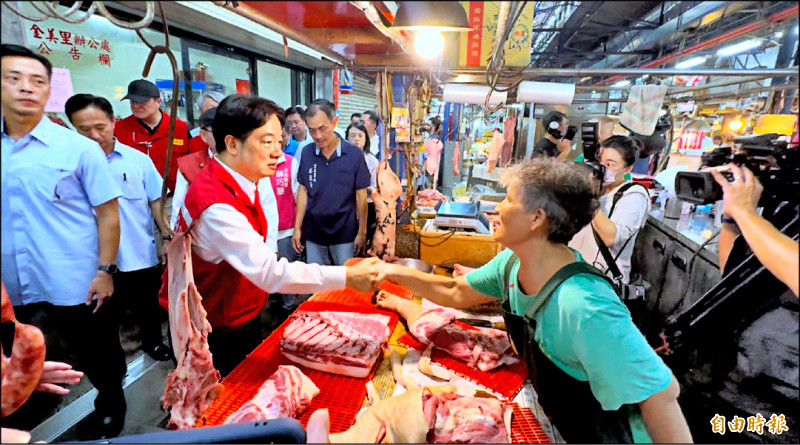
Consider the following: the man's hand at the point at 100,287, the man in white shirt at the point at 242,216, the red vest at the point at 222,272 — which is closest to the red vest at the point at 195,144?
the red vest at the point at 222,272

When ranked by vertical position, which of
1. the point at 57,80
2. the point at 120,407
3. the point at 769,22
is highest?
the point at 769,22

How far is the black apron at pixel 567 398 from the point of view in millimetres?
1608

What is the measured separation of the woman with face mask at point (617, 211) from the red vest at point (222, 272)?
8.88 feet

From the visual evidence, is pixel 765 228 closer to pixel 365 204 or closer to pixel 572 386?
pixel 572 386

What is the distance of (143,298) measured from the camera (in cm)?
319

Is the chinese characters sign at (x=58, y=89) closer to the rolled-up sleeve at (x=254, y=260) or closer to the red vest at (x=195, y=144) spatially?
the rolled-up sleeve at (x=254, y=260)

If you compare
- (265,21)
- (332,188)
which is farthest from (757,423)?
(332,188)

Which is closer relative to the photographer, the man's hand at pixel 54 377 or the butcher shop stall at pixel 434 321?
the butcher shop stall at pixel 434 321

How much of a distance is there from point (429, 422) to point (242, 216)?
127cm

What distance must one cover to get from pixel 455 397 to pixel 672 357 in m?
1.54

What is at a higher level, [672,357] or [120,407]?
[672,357]

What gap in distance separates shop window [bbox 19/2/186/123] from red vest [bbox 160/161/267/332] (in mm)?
2439

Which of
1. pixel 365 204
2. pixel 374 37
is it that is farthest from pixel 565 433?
pixel 365 204

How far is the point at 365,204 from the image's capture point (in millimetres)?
4148
